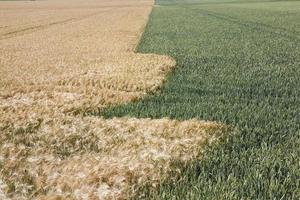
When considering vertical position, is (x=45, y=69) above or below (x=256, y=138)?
below

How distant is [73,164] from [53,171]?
0.36 meters

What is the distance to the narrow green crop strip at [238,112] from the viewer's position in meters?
6.31

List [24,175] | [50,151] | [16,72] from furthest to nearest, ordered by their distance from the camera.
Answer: [16,72], [50,151], [24,175]

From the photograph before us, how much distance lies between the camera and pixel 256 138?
829 cm

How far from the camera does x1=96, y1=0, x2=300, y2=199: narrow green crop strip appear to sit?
6.31 meters

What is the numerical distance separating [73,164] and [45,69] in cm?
1016

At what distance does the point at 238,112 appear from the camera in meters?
9.93

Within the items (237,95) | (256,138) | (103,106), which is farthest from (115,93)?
(256,138)

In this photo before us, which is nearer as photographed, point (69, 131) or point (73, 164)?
point (73, 164)

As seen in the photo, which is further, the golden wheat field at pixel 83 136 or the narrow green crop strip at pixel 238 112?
the golden wheat field at pixel 83 136

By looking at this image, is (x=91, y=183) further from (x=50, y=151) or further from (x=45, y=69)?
(x=45, y=69)

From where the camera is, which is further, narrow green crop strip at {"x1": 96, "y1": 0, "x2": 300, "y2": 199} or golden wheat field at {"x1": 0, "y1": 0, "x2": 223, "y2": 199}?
golden wheat field at {"x1": 0, "y1": 0, "x2": 223, "y2": 199}

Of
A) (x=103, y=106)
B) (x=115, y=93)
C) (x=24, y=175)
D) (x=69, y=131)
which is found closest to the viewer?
(x=24, y=175)

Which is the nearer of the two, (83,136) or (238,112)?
(83,136)
